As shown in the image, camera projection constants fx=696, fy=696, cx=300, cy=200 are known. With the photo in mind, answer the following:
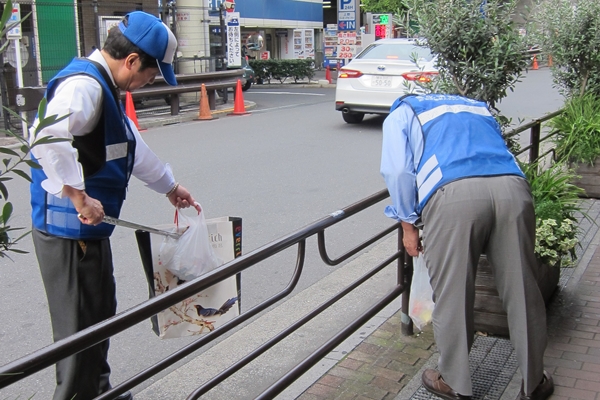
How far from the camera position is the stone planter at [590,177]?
7.19 metres

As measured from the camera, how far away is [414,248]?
3.37 metres

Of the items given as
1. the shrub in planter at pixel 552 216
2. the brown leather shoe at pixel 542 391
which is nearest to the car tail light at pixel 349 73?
the shrub in planter at pixel 552 216

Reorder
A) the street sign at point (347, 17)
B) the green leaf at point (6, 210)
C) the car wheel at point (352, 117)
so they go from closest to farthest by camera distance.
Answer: the green leaf at point (6, 210) < the car wheel at point (352, 117) < the street sign at point (347, 17)

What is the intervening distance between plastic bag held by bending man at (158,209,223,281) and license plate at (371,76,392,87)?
981cm

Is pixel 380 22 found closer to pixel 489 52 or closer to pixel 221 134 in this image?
pixel 221 134

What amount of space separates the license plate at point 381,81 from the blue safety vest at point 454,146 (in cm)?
946

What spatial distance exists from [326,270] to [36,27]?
12.7 metres

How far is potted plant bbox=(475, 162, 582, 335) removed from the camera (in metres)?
3.92

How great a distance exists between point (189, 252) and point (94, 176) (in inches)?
21.9

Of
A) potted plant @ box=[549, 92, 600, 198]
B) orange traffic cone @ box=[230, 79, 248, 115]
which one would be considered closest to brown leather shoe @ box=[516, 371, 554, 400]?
potted plant @ box=[549, 92, 600, 198]

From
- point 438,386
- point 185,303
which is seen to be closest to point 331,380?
point 438,386

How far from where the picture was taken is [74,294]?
291cm

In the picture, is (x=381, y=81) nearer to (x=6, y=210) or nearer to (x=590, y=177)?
(x=590, y=177)

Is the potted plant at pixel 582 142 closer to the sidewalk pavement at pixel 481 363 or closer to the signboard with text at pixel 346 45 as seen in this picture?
the sidewalk pavement at pixel 481 363
